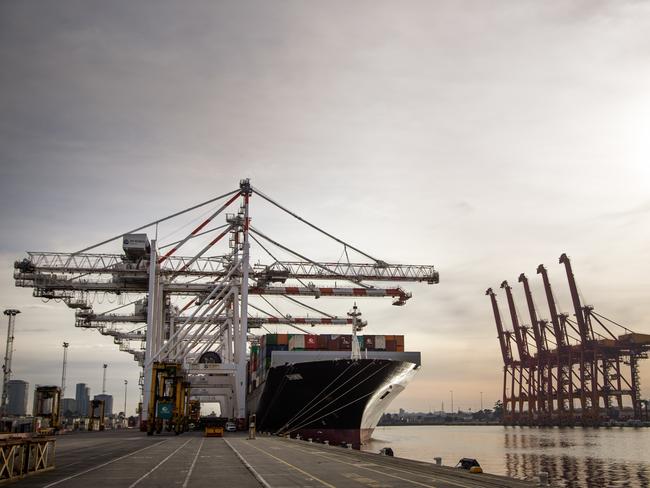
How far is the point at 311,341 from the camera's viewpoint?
58.8m

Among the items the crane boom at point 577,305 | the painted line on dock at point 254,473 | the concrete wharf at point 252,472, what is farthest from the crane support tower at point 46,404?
the crane boom at point 577,305

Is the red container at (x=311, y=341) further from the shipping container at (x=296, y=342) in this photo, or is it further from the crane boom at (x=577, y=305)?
the crane boom at (x=577, y=305)

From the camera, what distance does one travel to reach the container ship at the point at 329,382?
4969 cm

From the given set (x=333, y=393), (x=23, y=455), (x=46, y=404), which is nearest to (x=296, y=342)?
(x=333, y=393)

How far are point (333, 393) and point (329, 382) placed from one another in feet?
4.36

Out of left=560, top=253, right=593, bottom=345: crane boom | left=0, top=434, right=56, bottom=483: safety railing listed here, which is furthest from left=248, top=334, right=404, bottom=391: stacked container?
left=560, top=253, right=593, bottom=345: crane boom

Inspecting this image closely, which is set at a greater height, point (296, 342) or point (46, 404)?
point (296, 342)

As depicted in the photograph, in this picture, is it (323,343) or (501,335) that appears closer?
(323,343)

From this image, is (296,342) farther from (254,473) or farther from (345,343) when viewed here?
(254,473)

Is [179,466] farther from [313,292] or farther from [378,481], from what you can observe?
[313,292]

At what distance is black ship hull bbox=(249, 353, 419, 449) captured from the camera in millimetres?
49281

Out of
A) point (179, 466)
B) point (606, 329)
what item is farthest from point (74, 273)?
point (606, 329)

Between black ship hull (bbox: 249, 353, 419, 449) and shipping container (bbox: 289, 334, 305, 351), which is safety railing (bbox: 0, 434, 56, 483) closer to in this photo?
black ship hull (bbox: 249, 353, 419, 449)

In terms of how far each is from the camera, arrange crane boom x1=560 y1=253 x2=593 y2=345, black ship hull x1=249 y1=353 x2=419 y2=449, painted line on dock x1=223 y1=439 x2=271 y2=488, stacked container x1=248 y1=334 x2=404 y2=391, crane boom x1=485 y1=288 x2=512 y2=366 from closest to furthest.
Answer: painted line on dock x1=223 y1=439 x2=271 y2=488
black ship hull x1=249 y1=353 x2=419 y2=449
stacked container x1=248 y1=334 x2=404 y2=391
crane boom x1=560 y1=253 x2=593 y2=345
crane boom x1=485 y1=288 x2=512 y2=366
